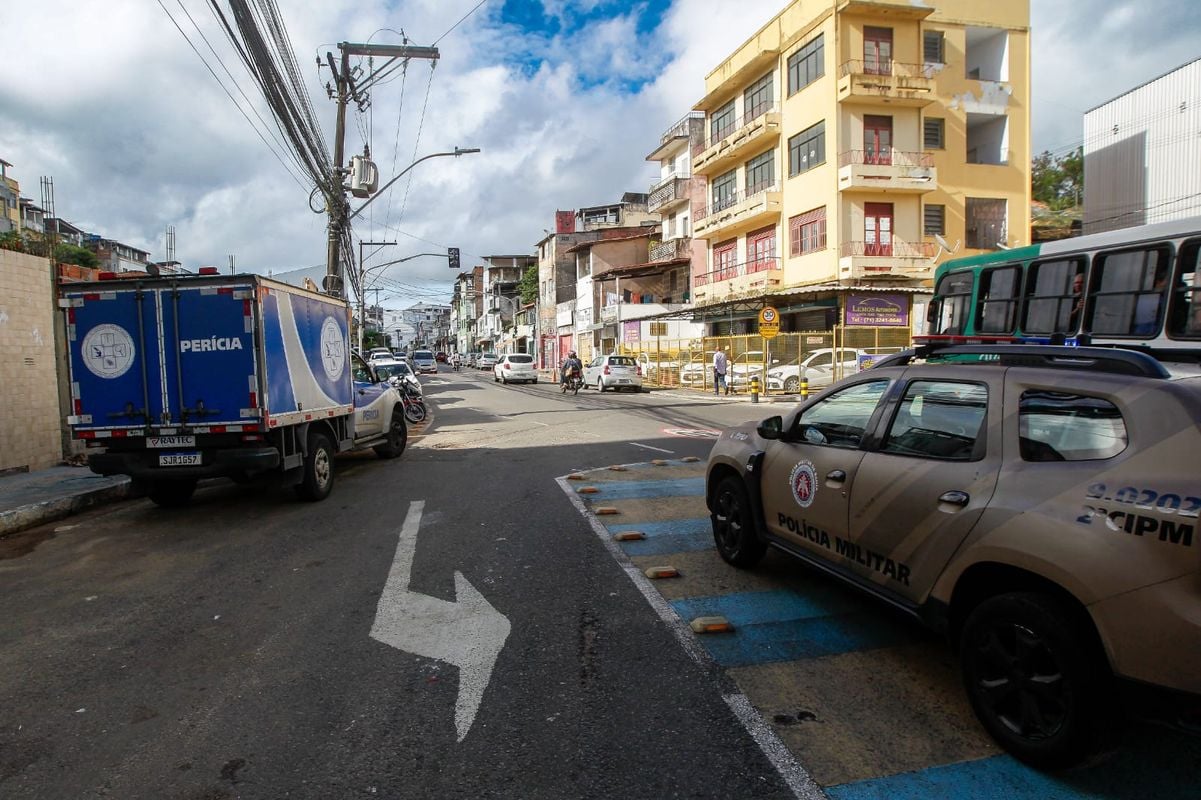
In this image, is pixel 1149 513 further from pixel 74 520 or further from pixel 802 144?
pixel 802 144

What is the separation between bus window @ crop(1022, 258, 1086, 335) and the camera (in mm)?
9109

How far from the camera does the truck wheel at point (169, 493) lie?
8.74 m

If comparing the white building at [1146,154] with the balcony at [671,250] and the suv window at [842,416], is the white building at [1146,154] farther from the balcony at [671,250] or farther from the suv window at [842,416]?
the suv window at [842,416]

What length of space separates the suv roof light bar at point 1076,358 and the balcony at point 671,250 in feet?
132

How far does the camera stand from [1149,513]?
99.5 inches

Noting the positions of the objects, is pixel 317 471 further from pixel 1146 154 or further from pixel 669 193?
pixel 669 193

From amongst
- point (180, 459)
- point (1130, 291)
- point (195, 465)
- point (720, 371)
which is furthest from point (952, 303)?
point (720, 371)

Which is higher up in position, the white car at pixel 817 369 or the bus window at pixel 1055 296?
the bus window at pixel 1055 296

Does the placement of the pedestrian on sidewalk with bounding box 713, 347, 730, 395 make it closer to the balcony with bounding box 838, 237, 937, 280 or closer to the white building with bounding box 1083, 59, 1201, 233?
the balcony with bounding box 838, 237, 937, 280

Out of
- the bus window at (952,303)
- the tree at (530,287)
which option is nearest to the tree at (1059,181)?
the bus window at (952,303)

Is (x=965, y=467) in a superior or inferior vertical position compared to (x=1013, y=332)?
inferior

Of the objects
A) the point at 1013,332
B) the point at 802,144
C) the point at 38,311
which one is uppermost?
the point at 802,144

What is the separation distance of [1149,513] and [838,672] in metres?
1.82

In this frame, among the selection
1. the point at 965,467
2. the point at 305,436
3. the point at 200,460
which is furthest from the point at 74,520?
the point at 965,467
